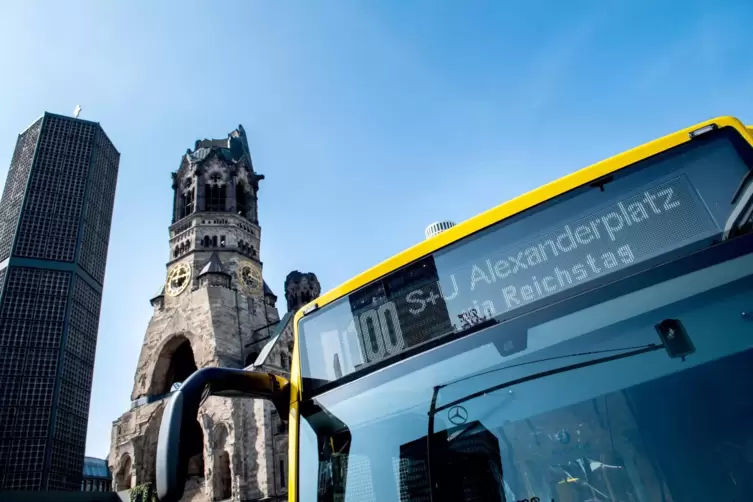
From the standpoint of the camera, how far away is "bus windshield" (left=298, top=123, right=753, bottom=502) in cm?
221

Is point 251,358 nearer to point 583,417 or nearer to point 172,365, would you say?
point 172,365

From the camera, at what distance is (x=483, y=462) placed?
97.3 inches

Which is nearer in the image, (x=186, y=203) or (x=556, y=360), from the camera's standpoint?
(x=556, y=360)

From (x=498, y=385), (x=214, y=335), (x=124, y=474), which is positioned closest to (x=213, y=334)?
(x=214, y=335)

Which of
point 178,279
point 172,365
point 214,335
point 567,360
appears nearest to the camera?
point 567,360

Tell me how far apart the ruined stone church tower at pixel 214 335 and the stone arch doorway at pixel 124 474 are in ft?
0.13

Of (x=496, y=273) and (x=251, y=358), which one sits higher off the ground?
(x=251, y=358)

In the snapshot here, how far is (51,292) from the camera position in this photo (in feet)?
90.4

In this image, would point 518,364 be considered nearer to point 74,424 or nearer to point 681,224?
point 681,224

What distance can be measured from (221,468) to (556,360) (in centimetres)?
2072

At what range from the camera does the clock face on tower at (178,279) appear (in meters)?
26.6

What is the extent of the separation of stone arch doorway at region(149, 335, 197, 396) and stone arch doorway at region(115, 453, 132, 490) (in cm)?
300

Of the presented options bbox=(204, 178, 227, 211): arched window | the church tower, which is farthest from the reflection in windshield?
bbox=(204, 178, 227, 211): arched window

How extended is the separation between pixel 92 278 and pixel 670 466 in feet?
111
